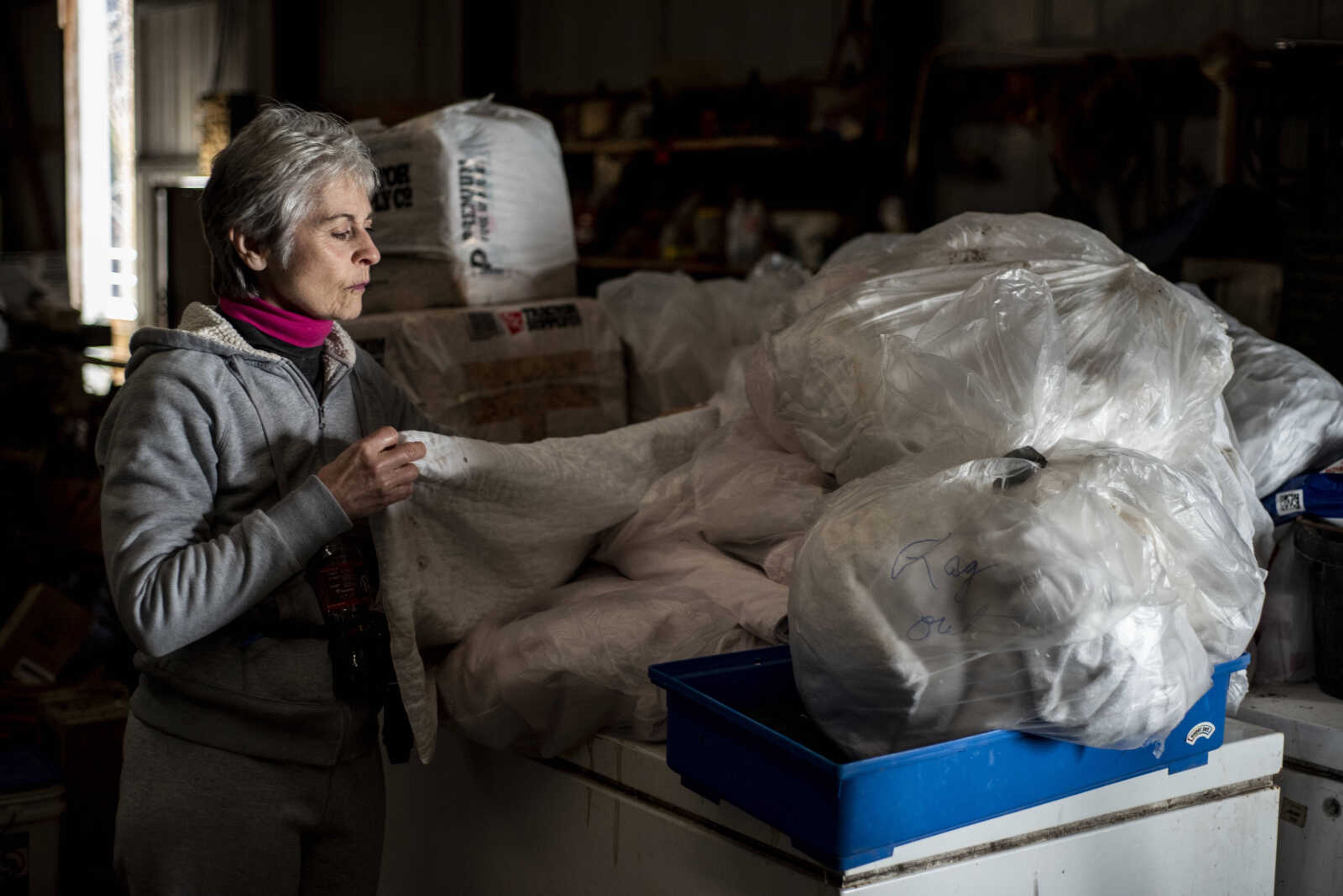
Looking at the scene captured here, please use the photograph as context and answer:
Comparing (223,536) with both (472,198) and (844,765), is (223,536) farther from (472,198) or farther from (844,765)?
(472,198)

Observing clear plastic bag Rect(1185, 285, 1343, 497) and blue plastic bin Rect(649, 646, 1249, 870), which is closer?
blue plastic bin Rect(649, 646, 1249, 870)

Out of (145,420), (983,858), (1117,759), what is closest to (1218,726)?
(1117,759)

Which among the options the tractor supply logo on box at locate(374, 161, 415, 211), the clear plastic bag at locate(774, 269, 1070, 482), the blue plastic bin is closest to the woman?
the blue plastic bin

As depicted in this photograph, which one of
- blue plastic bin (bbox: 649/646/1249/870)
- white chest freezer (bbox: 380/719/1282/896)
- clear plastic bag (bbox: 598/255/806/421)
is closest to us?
blue plastic bin (bbox: 649/646/1249/870)

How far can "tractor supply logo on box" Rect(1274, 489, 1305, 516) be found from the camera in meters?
1.83

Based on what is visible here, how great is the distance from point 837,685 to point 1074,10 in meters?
3.59

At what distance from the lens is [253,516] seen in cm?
138

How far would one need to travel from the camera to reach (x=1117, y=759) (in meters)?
1.32

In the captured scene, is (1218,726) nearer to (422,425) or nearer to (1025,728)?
(1025,728)

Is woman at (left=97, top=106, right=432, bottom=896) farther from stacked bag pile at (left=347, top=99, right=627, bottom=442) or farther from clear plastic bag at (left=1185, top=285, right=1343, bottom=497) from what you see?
clear plastic bag at (left=1185, top=285, right=1343, bottom=497)

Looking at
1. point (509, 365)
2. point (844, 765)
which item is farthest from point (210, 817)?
point (509, 365)

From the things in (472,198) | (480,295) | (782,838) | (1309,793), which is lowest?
(1309,793)

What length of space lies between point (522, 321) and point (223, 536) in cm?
125

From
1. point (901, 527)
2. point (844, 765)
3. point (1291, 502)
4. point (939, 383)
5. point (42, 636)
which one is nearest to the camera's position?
point (844, 765)
